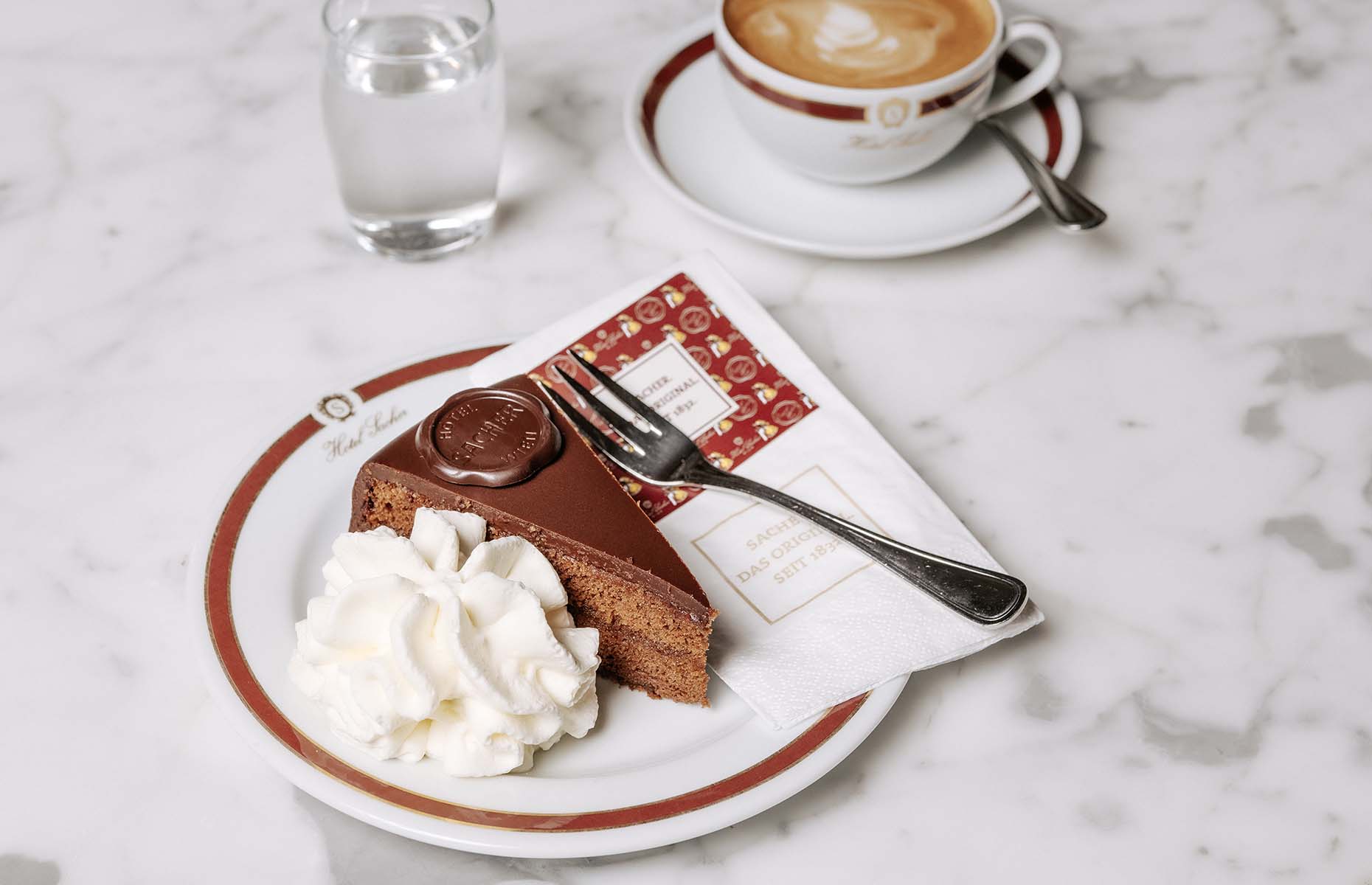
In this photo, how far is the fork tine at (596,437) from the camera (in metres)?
1.28

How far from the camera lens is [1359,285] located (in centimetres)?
156

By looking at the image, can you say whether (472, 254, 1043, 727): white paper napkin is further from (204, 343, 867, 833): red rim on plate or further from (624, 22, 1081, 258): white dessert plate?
(624, 22, 1081, 258): white dessert plate

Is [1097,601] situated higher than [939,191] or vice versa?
[939,191]

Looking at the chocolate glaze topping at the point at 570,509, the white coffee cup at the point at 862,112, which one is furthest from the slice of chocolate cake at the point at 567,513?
the white coffee cup at the point at 862,112

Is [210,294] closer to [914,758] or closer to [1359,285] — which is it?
[914,758]

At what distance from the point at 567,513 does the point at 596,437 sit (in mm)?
156

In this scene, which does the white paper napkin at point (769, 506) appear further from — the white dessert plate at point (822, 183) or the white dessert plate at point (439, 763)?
the white dessert plate at point (822, 183)

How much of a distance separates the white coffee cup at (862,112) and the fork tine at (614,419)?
0.41 m

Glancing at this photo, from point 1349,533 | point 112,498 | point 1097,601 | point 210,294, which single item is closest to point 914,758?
point 1097,601

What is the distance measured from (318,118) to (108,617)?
2.56 ft

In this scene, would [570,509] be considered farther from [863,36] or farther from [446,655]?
[863,36]

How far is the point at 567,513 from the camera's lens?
1.16 meters

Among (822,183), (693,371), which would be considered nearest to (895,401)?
(693,371)

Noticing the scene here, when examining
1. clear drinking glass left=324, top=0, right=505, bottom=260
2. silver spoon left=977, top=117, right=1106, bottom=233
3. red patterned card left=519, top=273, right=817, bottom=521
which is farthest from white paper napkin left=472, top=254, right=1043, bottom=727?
silver spoon left=977, top=117, right=1106, bottom=233
